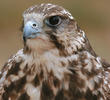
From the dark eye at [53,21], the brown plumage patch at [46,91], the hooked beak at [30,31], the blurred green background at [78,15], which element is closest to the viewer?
the hooked beak at [30,31]

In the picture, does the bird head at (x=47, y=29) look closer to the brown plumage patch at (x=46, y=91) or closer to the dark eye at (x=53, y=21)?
the dark eye at (x=53, y=21)

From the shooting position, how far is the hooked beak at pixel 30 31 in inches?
202

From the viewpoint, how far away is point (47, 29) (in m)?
5.27

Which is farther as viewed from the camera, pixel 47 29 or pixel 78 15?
pixel 78 15

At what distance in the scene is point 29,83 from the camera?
18.2ft

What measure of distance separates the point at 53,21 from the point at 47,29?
0.28ft

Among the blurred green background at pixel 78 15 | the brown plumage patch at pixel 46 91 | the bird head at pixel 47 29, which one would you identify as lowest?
the blurred green background at pixel 78 15

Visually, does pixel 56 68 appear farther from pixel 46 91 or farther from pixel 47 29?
pixel 47 29

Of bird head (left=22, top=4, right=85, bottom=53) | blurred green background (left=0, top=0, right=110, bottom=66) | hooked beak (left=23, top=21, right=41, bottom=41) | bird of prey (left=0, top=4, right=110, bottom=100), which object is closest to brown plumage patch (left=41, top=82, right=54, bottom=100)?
bird of prey (left=0, top=4, right=110, bottom=100)

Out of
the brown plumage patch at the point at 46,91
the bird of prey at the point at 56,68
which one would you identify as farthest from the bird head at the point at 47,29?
the brown plumage patch at the point at 46,91

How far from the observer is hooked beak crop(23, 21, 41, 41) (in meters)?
5.12

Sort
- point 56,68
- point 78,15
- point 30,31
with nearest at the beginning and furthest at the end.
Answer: point 30,31
point 56,68
point 78,15

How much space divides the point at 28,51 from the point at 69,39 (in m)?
0.38

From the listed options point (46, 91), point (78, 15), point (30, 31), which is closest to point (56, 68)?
point (46, 91)
